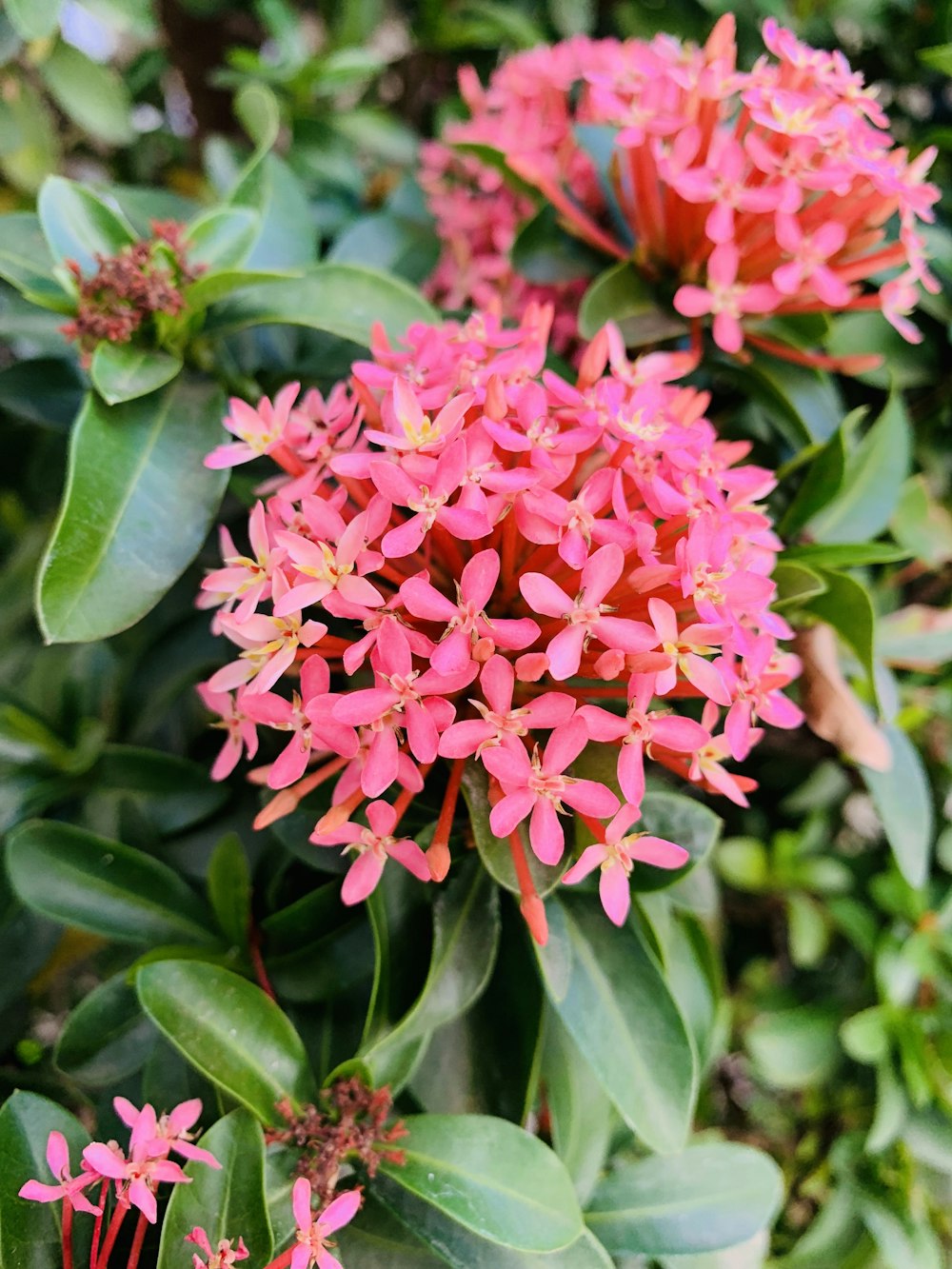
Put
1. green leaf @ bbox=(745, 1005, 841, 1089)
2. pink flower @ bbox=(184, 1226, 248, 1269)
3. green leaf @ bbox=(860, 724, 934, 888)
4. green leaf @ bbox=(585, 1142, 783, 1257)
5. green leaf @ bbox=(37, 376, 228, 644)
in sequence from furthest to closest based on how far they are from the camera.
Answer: green leaf @ bbox=(745, 1005, 841, 1089)
green leaf @ bbox=(860, 724, 934, 888)
green leaf @ bbox=(585, 1142, 783, 1257)
green leaf @ bbox=(37, 376, 228, 644)
pink flower @ bbox=(184, 1226, 248, 1269)

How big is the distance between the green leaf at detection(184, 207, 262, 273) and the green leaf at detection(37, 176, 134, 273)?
0.18 ft

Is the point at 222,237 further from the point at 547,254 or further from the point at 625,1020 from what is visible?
the point at 625,1020

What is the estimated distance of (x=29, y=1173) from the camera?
54 cm

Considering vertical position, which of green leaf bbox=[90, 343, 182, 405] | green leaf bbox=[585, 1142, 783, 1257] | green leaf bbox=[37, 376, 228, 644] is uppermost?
green leaf bbox=[90, 343, 182, 405]

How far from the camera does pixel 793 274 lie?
68 cm

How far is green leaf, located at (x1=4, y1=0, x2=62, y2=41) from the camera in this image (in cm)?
81

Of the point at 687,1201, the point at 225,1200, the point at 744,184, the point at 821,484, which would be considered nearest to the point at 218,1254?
the point at 225,1200

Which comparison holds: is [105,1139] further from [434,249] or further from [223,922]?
[434,249]

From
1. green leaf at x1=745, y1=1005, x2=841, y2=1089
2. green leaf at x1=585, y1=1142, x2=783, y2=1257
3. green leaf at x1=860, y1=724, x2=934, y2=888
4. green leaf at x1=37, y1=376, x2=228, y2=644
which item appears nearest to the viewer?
green leaf at x1=37, y1=376, x2=228, y2=644

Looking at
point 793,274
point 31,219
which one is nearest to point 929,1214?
point 793,274

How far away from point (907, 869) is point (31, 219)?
0.94 m

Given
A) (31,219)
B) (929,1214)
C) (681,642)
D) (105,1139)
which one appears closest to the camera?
(681,642)

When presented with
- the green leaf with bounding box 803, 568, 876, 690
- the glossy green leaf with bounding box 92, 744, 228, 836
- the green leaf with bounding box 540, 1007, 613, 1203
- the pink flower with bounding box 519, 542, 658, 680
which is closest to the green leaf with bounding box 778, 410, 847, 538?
the green leaf with bounding box 803, 568, 876, 690

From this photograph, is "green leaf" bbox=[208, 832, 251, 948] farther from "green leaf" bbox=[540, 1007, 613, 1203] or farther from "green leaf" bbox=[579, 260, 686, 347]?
"green leaf" bbox=[579, 260, 686, 347]
